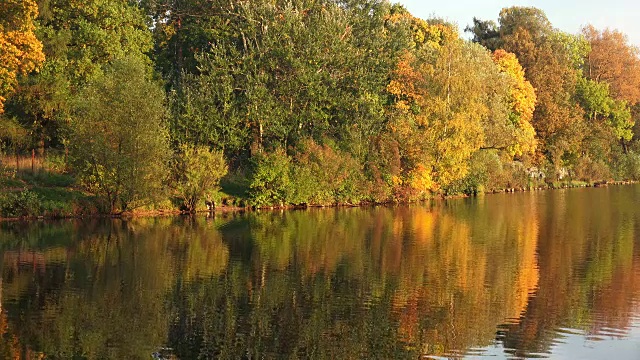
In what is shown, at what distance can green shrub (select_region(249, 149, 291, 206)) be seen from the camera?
197ft

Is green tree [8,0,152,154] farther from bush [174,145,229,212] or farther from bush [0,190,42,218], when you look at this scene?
bush [174,145,229,212]

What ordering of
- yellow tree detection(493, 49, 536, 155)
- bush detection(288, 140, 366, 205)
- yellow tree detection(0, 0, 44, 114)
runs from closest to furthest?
yellow tree detection(0, 0, 44, 114) → bush detection(288, 140, 366, 205) → yellow tree detection(493, 49, 536, 155)

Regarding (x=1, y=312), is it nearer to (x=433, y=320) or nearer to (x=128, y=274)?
(x=128, y=274)

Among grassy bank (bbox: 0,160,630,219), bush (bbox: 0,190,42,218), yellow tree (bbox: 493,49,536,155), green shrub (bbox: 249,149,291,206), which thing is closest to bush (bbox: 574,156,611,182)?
yellow tree (bbox: 493,49,536,155)

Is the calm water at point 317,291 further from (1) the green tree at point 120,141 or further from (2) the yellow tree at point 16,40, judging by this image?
(2) the yellow tree at point 16,40

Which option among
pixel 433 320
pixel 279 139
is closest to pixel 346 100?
pixel 279 139

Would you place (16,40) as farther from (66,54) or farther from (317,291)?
(317,291)

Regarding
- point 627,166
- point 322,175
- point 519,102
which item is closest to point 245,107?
point 322,175

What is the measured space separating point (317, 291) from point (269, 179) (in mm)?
33372

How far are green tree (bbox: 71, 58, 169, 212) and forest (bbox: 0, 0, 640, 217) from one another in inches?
3.8

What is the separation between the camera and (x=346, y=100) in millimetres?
67562

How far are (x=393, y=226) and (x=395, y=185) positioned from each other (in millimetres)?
21000

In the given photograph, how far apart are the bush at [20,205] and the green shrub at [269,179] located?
55.8 ft

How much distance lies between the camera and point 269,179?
60000mm
